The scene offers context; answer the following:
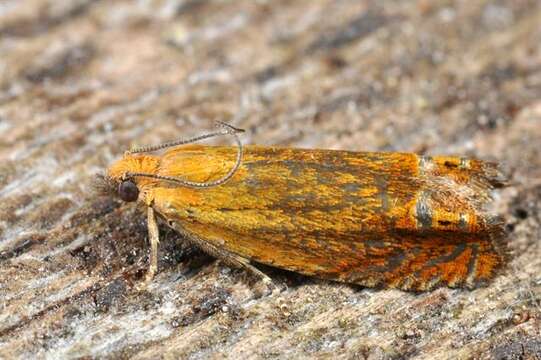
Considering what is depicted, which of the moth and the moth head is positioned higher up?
the moth head

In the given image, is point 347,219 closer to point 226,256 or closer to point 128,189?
point 226,256

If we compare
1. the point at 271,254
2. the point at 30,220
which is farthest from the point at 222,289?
the point at 30,220

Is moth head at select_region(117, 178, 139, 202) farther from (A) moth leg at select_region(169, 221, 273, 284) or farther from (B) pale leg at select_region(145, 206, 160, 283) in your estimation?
(A) moth leg at select_region(169, 221, 273, 284)

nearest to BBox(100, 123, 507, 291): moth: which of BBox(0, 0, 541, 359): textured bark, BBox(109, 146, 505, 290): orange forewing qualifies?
BBox(109, 146, 505, 290): orange forewing

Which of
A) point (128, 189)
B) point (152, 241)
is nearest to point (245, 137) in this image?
point (128, 189)

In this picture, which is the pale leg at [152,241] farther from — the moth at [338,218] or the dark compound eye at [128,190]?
the dark compound eye at [128,190]

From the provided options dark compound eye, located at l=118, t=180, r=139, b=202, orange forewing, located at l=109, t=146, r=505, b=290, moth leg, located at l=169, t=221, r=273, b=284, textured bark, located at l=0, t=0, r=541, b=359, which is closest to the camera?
textured bark, located at l=0, t=0, r=541, b=359
